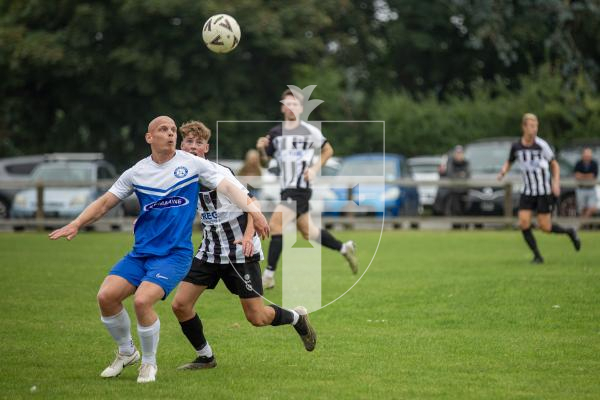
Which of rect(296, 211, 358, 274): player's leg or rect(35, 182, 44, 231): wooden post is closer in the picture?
rect(296, 211, 358, 274): player's leg

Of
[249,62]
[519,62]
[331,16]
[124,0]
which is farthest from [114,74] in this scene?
[519,62]

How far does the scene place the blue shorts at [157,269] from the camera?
7.46m

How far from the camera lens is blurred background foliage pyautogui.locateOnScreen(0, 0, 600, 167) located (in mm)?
33969

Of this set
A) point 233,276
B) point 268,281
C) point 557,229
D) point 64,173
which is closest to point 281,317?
point 233,276

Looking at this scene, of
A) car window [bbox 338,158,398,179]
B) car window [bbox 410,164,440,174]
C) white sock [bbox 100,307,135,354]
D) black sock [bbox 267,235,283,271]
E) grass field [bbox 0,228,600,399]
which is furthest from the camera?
car window [bbox 410,164,440,174]

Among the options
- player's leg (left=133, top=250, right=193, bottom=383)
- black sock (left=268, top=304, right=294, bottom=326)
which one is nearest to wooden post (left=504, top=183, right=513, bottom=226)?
black sock (left=268, top=304, right=294, bottom=326)

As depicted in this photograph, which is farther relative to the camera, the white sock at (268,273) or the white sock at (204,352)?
the white sock at (268,273)

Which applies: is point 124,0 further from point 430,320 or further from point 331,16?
point 430,320

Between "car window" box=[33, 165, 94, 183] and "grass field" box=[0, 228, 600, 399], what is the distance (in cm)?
1111

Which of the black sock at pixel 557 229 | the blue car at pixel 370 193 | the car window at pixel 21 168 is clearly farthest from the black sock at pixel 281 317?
the car window at pixel 21 168

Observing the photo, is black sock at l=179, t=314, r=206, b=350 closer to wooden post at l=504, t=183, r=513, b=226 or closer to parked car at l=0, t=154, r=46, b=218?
wooden post at l=504, t=183, r=513, b=226

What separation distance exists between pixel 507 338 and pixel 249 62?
28467 mm

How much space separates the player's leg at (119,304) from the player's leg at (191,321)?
0.43 metres

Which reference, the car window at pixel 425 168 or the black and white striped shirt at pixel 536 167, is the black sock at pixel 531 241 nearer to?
the black and white striped shirt at pixel 536 167
